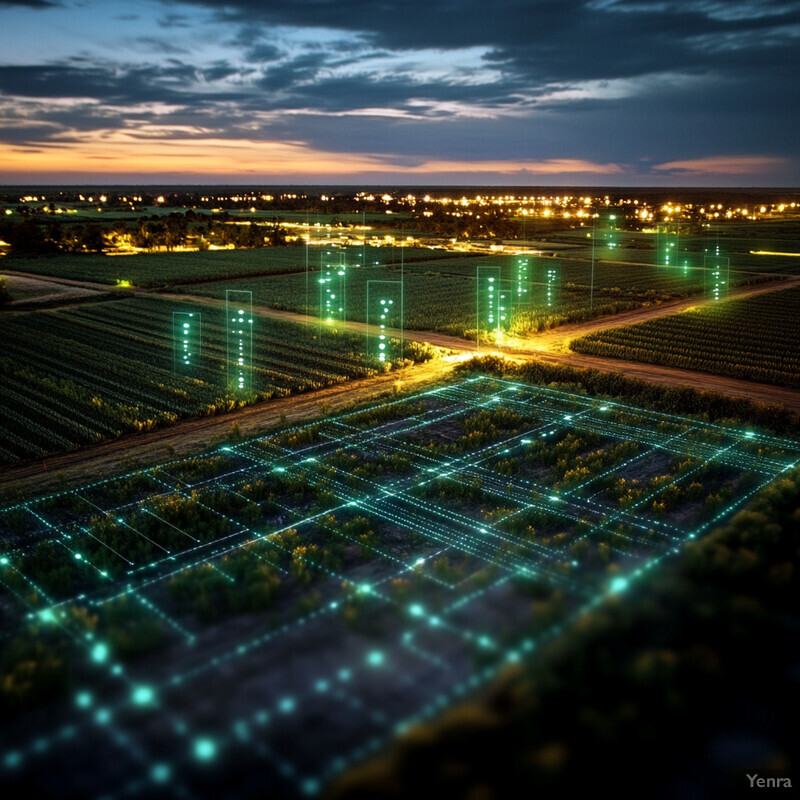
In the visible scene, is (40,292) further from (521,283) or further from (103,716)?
(103,716)

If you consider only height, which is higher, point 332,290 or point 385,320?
point 332,290

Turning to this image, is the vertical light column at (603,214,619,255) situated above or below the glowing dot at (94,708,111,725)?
above

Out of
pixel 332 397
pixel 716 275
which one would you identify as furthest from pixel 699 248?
pixel 332 397

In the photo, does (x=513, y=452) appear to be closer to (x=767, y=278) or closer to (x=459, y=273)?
(x=459, y=273)

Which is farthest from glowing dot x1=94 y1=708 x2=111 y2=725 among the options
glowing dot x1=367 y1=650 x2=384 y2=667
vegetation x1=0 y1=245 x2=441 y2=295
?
vegetation x1=0 y1=245 x2=441 y2=295

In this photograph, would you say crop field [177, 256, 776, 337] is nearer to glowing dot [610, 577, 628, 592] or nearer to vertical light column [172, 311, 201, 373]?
vertical light column [172, 311, 201, 373]

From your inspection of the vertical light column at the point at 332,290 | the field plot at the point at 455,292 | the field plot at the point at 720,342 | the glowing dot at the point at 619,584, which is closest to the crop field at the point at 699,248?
the field plot at the point at 455,292

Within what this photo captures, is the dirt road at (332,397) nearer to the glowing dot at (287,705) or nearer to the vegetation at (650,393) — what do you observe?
the vegetation at (650,393)
